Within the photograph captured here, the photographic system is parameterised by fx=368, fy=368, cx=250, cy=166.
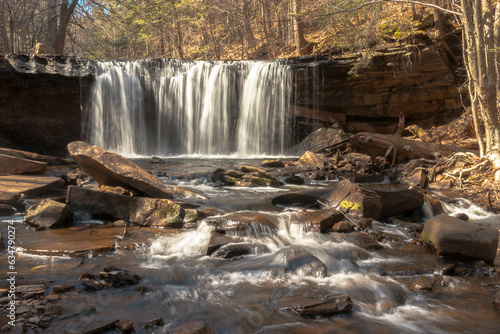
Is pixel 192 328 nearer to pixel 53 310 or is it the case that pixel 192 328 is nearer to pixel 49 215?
pixel 53 310

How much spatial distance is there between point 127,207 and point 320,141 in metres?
10.8

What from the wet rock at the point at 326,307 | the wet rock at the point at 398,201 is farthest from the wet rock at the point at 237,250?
the wet rock at the point at 398,201

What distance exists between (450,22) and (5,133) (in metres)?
19.3

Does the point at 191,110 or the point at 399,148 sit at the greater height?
the point at 191,110

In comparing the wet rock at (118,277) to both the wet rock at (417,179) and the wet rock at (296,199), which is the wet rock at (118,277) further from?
the wet rock at (417,179)

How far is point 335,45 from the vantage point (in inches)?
607

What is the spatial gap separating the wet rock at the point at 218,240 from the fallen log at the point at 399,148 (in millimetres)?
7130

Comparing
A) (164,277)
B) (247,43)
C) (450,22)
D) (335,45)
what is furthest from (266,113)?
(164,277)

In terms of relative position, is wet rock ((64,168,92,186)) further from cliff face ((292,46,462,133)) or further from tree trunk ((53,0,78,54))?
tree trunk ((53,0,78,54))

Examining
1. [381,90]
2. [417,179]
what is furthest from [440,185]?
[381,90]

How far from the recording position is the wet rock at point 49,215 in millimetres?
5707

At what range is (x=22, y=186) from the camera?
7.18 meters

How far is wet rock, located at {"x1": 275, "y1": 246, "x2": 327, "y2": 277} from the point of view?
443cm

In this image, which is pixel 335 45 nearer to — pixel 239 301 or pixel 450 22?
pixel 450 22
